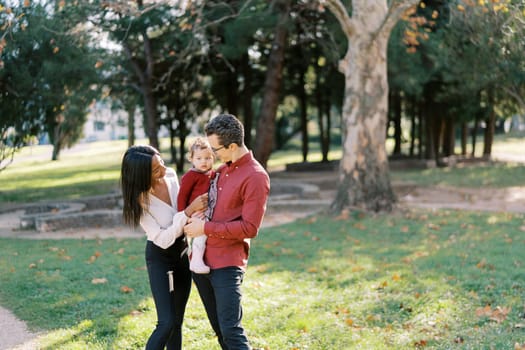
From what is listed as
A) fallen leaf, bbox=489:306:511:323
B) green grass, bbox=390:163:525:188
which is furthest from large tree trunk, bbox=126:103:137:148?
fallen leaf, bbox=489:306:511:323

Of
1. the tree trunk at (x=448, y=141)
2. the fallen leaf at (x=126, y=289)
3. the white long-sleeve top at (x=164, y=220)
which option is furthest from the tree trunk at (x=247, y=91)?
the white long-sleeve top at (x=164, y=220)

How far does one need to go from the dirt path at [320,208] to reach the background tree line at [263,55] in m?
2.10

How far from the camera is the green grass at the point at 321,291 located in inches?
194

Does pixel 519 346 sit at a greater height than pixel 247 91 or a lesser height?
lesser

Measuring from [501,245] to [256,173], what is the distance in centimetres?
653

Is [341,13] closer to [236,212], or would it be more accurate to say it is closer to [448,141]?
[236,212]

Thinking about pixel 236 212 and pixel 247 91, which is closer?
pixel 236 212

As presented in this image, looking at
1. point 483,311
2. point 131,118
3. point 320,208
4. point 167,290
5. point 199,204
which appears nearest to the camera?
point 199,204

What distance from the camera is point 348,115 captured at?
1155 centimetres

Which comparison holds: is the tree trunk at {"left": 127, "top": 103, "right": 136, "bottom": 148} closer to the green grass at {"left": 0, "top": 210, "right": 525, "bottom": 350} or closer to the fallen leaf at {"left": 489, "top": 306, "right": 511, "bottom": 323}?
the green grass at {"left": 0, "top": 210, "right": 525, "bottom": 350}

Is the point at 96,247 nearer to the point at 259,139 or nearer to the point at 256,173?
the point at 256,173

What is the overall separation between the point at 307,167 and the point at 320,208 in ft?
40.5

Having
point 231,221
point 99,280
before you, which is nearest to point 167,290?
point 231,221

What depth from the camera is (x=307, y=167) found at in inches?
1011
